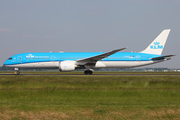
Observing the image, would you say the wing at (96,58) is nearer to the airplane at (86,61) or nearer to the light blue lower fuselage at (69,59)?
the airplane at (86,61)

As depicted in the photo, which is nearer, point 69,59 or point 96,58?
point 96,58

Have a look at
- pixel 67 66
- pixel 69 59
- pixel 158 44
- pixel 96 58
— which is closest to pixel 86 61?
pixel 96 58

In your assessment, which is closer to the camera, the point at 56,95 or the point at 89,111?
the point at 89,111

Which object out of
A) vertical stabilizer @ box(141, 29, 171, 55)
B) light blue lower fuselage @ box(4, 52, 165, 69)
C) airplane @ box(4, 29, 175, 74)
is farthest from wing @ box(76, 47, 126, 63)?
vertical stabilizer @ box(141, 29, 171, 55)

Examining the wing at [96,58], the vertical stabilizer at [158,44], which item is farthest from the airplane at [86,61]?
the vertical stabilizer at [158,44]

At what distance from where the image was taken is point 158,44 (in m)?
40.2

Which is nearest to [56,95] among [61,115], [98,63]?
[61,115]

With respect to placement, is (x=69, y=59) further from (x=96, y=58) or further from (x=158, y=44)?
(x=158, y=44)

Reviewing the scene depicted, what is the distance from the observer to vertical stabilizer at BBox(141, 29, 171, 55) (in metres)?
39.8

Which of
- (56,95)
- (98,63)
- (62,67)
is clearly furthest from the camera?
(98,63)

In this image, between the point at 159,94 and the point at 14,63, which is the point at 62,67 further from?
the point at 159,94

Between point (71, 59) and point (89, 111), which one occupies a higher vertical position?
point (71, 59)

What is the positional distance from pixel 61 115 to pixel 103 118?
1.73 metres

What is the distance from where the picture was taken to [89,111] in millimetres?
9102
